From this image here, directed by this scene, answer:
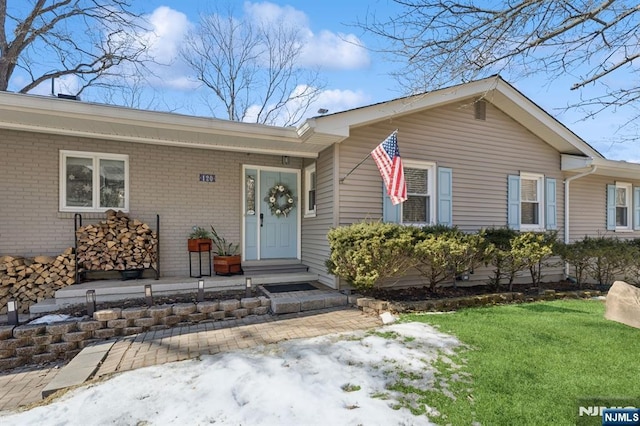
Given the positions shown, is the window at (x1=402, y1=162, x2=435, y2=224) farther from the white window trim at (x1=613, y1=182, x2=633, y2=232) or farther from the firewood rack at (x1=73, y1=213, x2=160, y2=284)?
the white window trim at (x1=613, y1=182, x2=633, y2=232)

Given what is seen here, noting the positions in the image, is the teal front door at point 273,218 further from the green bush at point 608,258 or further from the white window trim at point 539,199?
the green bush at point 608,258

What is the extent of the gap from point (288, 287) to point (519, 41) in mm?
5072

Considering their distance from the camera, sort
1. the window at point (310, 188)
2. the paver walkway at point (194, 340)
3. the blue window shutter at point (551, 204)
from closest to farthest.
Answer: the paver walkway at point (194, 340) < the window at point (310, 188) < the blue window shutter at point (551, 204)

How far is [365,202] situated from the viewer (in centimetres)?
634

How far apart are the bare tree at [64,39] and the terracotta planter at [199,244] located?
7.92 metres

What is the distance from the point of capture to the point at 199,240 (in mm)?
6367

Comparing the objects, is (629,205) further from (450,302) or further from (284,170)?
(284,170)

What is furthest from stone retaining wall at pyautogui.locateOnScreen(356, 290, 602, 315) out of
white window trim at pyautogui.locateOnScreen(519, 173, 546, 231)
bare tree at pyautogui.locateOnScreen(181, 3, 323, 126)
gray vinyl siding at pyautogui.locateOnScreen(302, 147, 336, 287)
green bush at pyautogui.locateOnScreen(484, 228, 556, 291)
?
bare tree at pyautogui.locateOnScreen(181, 3, 323, 126)

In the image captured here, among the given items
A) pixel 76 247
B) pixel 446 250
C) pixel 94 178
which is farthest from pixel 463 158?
pixel 76 247

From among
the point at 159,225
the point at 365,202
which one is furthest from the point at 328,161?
the point at 159,225

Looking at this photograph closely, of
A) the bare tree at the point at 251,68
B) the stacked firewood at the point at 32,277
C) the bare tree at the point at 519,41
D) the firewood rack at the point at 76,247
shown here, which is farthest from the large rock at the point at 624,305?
the bare tree at the point at 251,68

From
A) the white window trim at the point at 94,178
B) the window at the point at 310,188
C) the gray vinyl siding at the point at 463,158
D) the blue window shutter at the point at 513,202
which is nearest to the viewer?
the white window trim at the point at 94,178

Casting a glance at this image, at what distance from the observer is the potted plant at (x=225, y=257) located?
251 inches

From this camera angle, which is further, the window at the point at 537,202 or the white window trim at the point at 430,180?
the window at the point at 537,202
